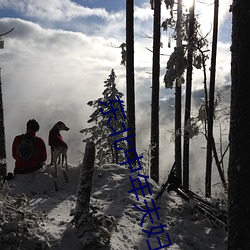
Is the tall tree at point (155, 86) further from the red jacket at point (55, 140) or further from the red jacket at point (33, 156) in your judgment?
the red jacket at point (33, 156)

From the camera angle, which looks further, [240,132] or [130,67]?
[130,67]

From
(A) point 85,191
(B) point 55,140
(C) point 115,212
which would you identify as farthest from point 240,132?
(B) point 55,140

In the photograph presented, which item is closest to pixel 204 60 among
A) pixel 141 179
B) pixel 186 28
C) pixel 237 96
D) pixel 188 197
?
pixel 186 28

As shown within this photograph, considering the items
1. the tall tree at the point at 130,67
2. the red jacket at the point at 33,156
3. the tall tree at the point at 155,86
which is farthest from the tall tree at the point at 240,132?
the tall tree at the point at 155,86

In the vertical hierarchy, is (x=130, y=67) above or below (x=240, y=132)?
above

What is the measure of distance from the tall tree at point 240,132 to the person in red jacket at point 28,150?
6172mm

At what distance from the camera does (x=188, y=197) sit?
7812 mm

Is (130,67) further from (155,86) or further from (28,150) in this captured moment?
(28,150)

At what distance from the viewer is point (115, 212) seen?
7.31 m

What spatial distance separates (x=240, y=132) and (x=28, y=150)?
6.50 metres

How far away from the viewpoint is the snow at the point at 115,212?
5.68 meters

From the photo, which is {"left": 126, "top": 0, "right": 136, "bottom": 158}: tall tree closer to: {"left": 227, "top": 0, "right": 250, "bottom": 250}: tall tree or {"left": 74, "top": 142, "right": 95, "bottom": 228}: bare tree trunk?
{"left": 74, "top": 142, "right": 95, "bottom": 228}: bare tree trunk

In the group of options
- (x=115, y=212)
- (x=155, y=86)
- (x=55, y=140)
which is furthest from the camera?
(x=155, y=86)

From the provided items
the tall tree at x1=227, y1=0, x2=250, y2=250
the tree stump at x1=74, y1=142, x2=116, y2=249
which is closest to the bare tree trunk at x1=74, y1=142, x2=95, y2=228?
the tree stump at x1=74, y1=142, x2=116, y2=249
